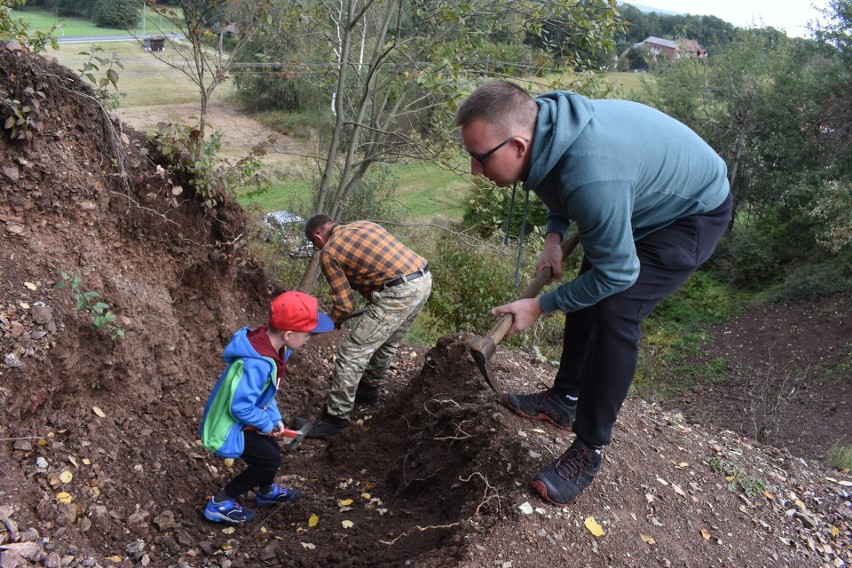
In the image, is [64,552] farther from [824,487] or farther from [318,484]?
[824,487]

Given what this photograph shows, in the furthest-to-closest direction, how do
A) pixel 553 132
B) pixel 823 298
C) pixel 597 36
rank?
1. pixel 823 298
2. pixel 597 36
3. pixel 553 132

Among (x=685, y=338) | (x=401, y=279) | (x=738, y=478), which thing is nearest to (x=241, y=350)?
(x=401, y=279)

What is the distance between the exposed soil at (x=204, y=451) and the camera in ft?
10.3

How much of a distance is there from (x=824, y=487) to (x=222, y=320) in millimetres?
4661

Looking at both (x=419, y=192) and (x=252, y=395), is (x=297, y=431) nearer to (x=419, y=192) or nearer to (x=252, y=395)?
(x=252, y=395)

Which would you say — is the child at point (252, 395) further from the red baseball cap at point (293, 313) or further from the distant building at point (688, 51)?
the distant building at point (688, 51)

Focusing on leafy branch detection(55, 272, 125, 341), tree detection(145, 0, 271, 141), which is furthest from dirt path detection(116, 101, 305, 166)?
leafy branch detection(55, 272, 125, 341)

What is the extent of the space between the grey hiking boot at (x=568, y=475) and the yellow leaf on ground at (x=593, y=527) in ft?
0.42

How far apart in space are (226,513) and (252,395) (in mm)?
828

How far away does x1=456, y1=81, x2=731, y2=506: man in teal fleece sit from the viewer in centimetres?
251

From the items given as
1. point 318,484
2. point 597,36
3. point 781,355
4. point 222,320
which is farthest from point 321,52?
point 781,355

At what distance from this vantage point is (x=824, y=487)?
14.3ft

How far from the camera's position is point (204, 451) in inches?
163

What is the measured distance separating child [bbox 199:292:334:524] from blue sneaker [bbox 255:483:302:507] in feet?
0.69
